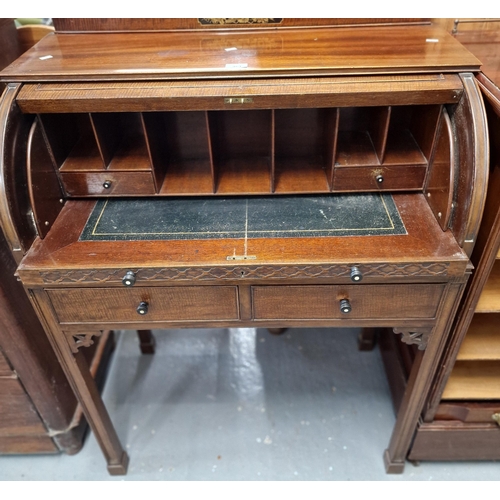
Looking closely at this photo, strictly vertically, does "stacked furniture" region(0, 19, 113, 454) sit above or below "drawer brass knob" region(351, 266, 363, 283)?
below

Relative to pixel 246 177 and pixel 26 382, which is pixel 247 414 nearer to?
pixel 26 382

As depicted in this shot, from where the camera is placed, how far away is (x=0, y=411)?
61.0 inches

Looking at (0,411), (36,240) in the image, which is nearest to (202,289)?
(36,240)

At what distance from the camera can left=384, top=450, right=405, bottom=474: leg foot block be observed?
1591 millimetres

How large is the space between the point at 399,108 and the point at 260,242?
0.59 meters

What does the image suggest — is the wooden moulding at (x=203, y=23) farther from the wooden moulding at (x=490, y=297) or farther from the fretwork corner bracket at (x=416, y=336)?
the fretwork corner bracket at (x=416, y=336)

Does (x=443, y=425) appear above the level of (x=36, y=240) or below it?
below

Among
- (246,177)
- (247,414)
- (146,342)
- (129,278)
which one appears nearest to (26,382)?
(146,342)

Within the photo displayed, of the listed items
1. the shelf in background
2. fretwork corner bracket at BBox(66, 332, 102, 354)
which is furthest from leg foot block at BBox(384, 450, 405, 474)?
fretwork corner bracket at BBox(66, 332, 102, 354)

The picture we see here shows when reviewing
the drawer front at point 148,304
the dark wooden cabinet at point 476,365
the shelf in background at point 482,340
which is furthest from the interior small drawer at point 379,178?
the shelf in background at point 482,340

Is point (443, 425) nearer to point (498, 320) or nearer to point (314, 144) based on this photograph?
point (498, 320)

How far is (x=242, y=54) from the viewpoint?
114 centimetres

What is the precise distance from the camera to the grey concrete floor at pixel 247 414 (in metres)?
1.65

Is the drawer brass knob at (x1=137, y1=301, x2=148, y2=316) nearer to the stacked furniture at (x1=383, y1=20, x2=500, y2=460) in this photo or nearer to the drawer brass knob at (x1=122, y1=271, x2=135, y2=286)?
the drawer brass knob at (x1=122, y1=271, x2=135, y2=286)
